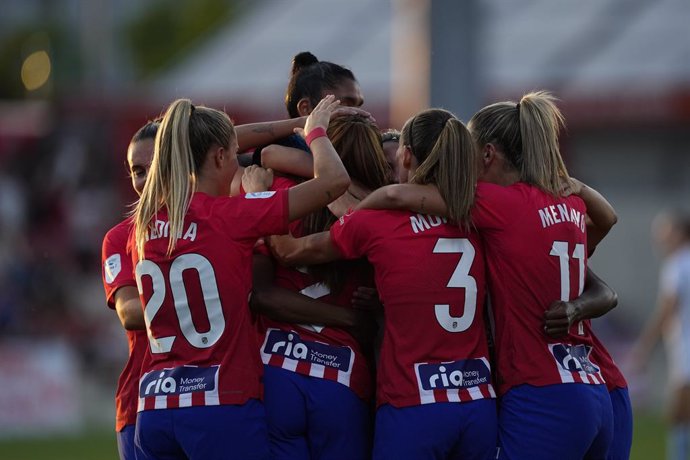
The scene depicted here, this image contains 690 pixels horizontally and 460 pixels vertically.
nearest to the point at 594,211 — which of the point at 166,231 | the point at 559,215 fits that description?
the point at 559,215

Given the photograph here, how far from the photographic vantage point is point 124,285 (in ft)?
18.2

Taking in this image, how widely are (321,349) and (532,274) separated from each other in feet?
3.13

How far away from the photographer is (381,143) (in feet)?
18.4

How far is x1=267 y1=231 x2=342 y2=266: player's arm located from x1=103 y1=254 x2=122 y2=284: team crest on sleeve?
716 millimetres

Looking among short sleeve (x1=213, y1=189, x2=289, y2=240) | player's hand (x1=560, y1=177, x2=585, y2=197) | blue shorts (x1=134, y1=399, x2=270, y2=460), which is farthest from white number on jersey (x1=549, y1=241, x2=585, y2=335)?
blue shorts (x1=134, y1=399, x2=270, y2=460)

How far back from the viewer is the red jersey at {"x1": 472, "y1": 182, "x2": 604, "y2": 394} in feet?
17.1

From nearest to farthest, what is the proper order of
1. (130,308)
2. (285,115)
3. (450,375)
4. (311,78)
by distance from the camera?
(450,375)
(130,308)
(311,78)
(285,115)

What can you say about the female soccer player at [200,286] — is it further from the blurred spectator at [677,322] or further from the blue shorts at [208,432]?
the blurred spectator at [677,322]

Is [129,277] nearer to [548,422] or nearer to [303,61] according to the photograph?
[303,61]

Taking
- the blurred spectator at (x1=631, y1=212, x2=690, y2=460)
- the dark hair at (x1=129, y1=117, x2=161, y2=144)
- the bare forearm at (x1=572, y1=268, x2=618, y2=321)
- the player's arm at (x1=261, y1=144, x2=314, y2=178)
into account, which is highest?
the dark hair at (x1=129, y1=117, x2=161, y2=144)

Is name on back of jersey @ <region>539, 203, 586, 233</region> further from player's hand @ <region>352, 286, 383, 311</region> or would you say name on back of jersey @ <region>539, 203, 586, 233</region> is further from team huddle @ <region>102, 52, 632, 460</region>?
player's hand @ <region>352, 286, 383, 311</region>

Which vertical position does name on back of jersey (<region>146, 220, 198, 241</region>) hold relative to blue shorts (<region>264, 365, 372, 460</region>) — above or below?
above

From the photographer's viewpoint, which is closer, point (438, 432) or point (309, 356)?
point (438, 432)

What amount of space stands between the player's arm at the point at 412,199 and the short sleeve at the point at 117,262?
1.17 meters
